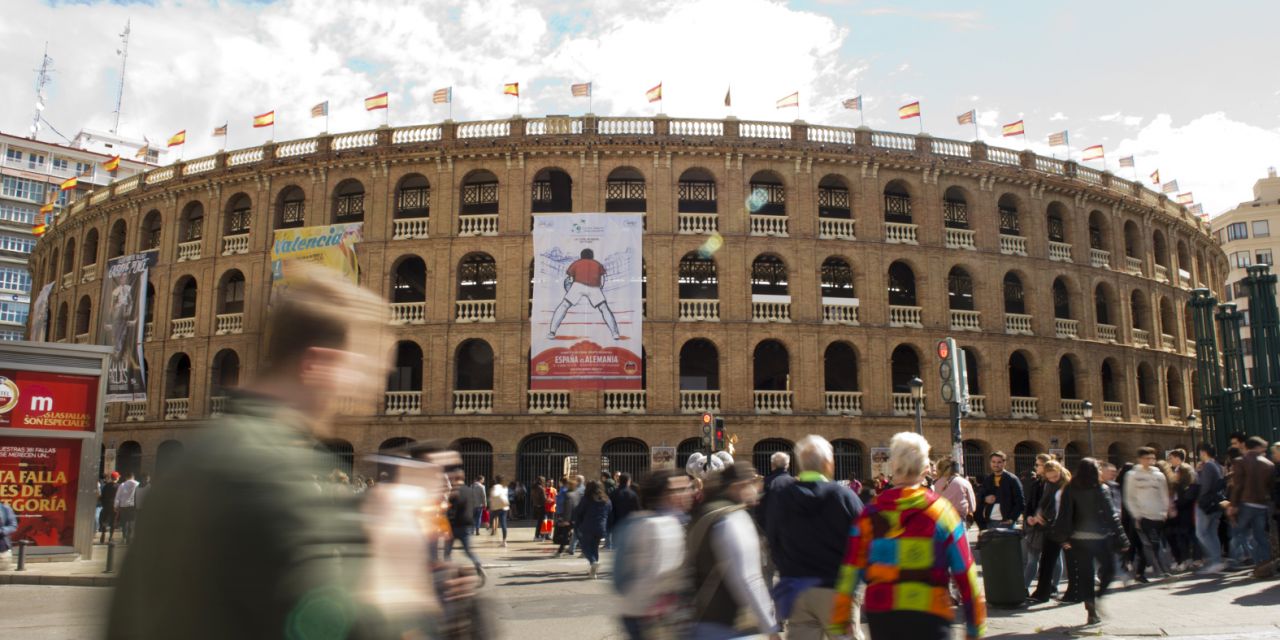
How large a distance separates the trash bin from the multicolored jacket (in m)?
6.19

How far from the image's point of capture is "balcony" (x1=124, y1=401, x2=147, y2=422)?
3425 centimetres

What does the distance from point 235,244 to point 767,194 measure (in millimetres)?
20508

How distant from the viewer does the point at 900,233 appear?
1303 inches

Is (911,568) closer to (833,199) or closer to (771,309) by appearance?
(771,309)

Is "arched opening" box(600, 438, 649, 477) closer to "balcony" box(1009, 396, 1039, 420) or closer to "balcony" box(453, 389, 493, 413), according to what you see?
"balcony" box(453, 389, 493, 413)

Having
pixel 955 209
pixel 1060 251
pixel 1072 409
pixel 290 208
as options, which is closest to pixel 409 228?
pixel 290 208

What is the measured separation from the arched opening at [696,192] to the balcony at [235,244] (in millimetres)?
16759

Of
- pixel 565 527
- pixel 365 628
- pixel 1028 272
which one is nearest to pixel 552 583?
pixel 565 527

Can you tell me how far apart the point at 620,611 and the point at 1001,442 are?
101ft

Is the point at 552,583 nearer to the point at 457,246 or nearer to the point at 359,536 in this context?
the point at 359,536

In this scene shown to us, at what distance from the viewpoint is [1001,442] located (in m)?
32.4

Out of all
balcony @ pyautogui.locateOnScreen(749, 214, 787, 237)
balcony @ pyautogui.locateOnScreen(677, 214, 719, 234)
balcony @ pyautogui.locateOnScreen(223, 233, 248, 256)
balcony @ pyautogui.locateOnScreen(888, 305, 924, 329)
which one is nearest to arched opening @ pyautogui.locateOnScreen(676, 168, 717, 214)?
balcony @ pyautogui.locateOnScreen(677, 214, 719, 234)

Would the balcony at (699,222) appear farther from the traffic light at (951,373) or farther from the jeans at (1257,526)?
the jeans at (1257,526)

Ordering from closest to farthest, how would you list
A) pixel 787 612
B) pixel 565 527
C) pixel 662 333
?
pixel 787 612 < pixel 565 527 < pixel 662 333
